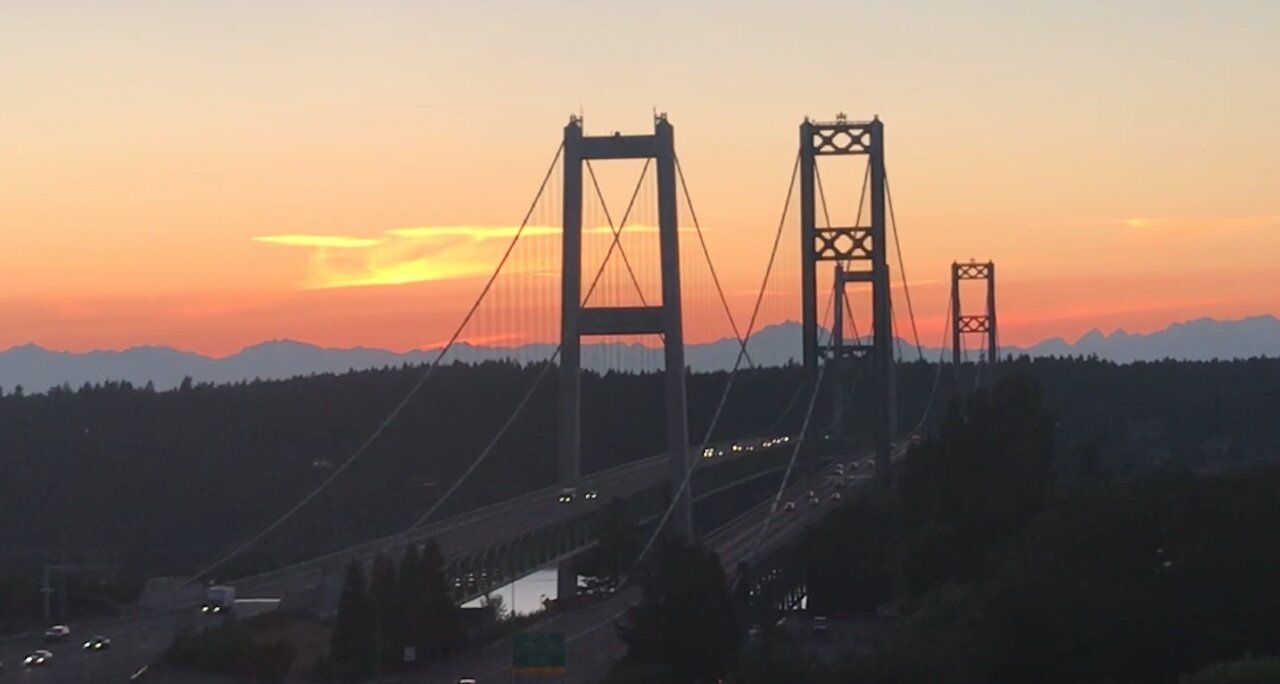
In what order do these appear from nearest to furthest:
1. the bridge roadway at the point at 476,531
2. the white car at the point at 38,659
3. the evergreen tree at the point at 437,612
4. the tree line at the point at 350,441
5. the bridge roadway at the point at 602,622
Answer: the bridge roadway at the point at 602,622
the white car at the point at 38,659
the evergreen tree at the point at 437,612
the bridge roadway at the point at 476,531
the tree line at the point at 350,441

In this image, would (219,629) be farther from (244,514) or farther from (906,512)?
(244,514)

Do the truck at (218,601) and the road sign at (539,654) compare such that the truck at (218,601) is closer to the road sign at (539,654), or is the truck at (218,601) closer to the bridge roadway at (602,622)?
the bridge roadway at (602,622)

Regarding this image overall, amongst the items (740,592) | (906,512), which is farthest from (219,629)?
(906,512)

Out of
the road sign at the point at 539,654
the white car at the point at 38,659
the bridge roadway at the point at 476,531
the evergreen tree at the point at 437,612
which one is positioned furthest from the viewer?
the bridge roadway at the point at 476,531

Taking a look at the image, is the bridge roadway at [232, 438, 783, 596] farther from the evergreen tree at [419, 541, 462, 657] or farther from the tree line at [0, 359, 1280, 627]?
the tree line at [0, 359, 1280, 627]

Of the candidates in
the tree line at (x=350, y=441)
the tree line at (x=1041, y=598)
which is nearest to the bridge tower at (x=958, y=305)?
the tree line at (x=350, y=441)
